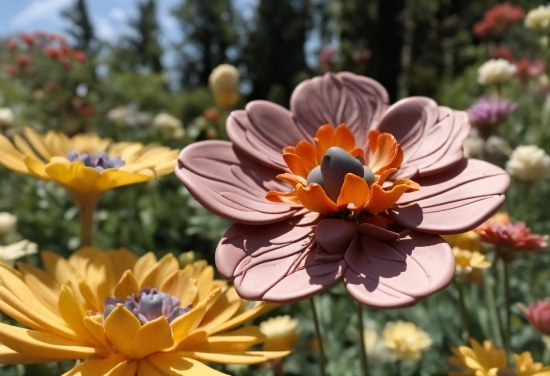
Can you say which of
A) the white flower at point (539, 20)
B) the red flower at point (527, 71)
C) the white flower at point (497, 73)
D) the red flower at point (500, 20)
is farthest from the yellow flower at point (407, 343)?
the red flower at point (500, 20)

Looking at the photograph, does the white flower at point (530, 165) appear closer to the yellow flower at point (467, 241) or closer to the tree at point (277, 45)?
the yellow flower at point (467, 241)

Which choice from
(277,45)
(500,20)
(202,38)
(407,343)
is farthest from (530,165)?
(202,38)

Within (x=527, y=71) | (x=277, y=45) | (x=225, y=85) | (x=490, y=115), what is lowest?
(x=277, y=45)

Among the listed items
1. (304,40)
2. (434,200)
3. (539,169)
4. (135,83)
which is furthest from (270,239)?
(304,40)

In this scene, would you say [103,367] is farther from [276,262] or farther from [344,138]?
[344,138]

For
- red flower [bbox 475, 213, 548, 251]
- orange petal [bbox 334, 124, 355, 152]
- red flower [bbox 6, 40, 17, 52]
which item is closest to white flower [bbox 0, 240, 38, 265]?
orange petal [bbox 334, 124, 355, 152]

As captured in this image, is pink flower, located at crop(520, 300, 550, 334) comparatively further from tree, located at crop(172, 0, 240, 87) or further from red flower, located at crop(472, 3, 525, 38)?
tree, located at crop(172, 0, 240, 87)

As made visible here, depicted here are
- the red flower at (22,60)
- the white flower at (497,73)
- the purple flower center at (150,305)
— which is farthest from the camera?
the red flower at (22,60)
